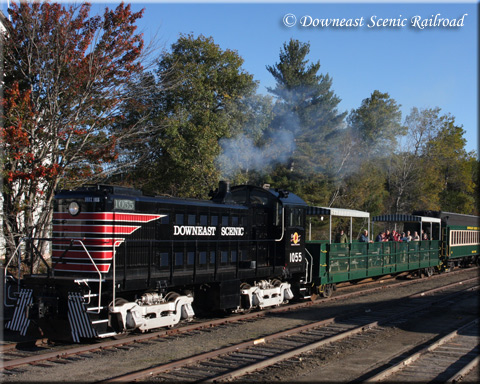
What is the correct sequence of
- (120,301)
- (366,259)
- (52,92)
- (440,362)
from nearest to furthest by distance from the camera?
1. (440,362)
2. (120,301)
3. (52,92)
4. (366,259)

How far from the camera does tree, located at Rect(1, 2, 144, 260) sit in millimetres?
15492

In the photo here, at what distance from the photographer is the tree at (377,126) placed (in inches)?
1827

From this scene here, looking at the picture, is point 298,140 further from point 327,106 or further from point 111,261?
point 111,261

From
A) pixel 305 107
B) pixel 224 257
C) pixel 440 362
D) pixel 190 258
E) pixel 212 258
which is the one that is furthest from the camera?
pixel 305 107

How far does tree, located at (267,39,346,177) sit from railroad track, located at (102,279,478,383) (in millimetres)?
17896

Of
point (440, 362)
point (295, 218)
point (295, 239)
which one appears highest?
point (295, 218)

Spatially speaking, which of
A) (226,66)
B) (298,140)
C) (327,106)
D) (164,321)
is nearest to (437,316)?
(164,321)

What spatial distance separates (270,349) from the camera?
898 centimetres

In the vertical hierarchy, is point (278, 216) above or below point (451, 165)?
below

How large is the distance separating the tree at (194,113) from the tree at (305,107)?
24.3ft

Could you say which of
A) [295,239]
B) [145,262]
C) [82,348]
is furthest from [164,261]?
[295,239]

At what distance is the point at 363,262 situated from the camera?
18094mm

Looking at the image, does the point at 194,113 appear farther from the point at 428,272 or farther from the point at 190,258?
the point at 428,272

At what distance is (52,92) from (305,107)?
18460 mm
